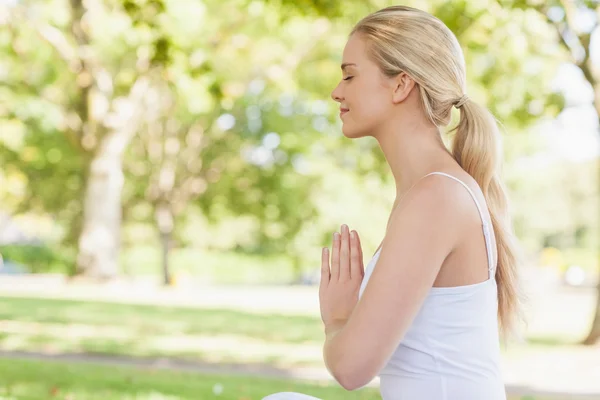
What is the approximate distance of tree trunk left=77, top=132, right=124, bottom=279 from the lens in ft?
75.3

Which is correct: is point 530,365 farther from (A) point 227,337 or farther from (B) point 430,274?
(B) point 430,274

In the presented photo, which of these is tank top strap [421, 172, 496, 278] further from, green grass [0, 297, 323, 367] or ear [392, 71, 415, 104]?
green grass [0, 297, 323, 367]

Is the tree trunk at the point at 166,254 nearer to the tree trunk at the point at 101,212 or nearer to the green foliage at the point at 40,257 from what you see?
the green foliage at the point at 40,257

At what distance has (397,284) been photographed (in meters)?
2.06

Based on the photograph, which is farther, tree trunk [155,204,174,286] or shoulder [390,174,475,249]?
tree trunk [155,204,174,286]

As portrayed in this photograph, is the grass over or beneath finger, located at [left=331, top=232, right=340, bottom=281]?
beneath

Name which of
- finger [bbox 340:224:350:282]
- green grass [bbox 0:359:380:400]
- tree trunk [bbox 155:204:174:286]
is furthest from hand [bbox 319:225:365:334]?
Result: tree trunk [bbox 155:204:174:286]

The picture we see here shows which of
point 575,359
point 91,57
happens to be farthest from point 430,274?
point 91,57

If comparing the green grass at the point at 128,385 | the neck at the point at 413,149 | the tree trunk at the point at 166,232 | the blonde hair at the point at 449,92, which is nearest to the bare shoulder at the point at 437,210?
the neck at the point at 413,149

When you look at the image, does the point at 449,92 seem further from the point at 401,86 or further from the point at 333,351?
the point at 333,351

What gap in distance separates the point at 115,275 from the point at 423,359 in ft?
73.3

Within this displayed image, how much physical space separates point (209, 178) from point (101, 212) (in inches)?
432

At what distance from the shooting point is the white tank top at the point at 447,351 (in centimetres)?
216

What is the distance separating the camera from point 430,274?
2.10 metres
